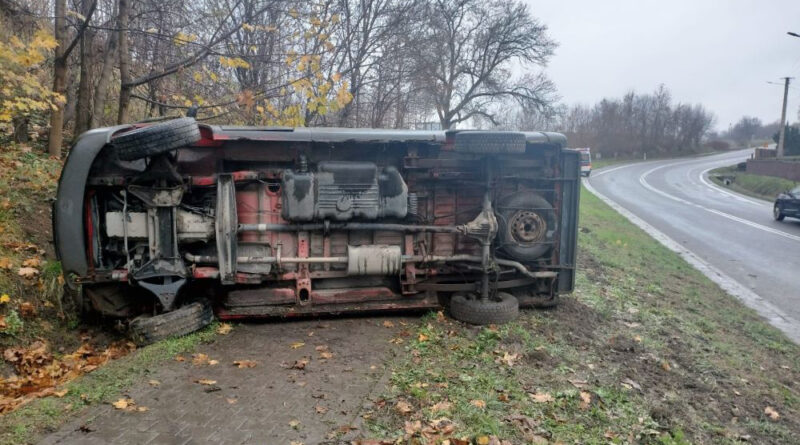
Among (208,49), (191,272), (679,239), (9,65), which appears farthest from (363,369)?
(679,239)

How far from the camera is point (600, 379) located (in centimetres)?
482

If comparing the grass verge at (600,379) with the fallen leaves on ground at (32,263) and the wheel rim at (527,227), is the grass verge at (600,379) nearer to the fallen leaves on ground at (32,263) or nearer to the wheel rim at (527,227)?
the wheel rim at (527,227)

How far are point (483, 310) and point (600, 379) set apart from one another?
4.92 ft

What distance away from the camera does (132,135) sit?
4.92 meters

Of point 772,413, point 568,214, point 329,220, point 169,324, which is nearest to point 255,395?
point 169,324

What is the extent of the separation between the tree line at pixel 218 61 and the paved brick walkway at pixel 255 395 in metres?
2.92

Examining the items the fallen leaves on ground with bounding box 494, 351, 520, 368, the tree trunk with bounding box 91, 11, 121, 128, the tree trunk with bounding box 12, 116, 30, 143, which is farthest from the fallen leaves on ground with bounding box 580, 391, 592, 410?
the tree trunk with bounding box 12, 116, 30, 143

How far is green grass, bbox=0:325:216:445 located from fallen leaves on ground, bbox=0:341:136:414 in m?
0.16

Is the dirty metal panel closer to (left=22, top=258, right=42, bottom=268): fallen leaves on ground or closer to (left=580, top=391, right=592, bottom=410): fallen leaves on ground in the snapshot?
(left=580, top=391, right=592, bottom=410): fallen leaves on ground

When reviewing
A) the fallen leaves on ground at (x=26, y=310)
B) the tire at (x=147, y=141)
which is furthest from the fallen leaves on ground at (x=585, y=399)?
the fallen leaves on ground at (x=26, y=310)

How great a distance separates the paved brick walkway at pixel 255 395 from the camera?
3449 mm

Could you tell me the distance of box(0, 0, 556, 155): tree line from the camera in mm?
8273

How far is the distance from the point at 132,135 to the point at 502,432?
4254 mm

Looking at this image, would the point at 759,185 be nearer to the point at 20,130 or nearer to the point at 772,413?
the point at 772,413
